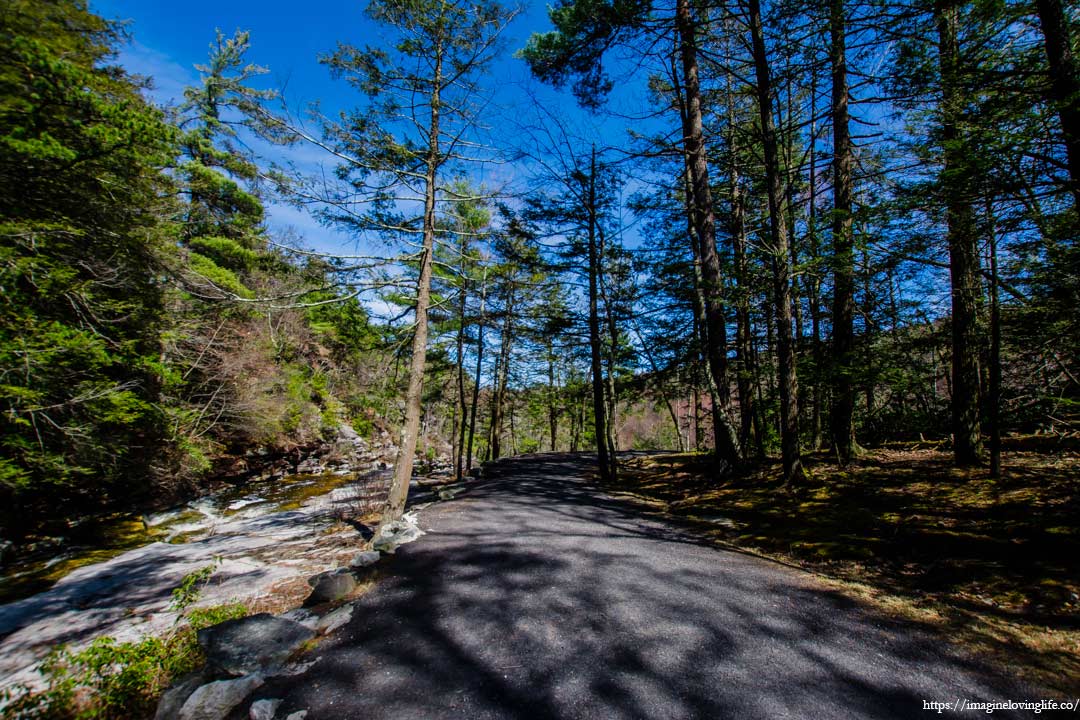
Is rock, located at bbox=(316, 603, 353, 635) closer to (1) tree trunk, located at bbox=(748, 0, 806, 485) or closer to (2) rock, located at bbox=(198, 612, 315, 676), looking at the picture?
(2) rock, located at bbox=(198, 612, 315, 676)

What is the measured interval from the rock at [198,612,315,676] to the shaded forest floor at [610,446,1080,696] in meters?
4.66

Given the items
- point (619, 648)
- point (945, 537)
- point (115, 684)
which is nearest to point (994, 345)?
point (945, 537)

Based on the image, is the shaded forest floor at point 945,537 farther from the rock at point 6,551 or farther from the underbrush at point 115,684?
the rock at point 6,551

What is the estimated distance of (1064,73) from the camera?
3.15m

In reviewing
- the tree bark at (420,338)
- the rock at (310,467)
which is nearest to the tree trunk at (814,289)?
the tree bark at (420,338)

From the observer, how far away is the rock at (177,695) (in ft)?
7.36

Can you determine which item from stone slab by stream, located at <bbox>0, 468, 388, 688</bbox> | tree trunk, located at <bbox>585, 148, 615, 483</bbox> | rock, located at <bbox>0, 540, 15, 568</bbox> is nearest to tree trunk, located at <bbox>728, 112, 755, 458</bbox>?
tree trunk, located at <bbox>585, 148, 615, 483</bbox>

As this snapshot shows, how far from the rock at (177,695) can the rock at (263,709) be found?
49 centimetres

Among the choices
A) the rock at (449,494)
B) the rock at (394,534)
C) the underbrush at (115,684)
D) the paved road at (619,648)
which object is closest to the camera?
the paved road at (619,648)

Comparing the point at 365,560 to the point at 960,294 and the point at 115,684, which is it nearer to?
the point at 115,684

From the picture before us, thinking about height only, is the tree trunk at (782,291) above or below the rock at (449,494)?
above

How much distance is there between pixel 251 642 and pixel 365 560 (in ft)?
5.41

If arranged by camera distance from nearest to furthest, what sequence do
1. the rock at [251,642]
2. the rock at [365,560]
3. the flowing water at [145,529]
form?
the rock at [251,642], the rock at [365,560], the flowing water at [145,529]

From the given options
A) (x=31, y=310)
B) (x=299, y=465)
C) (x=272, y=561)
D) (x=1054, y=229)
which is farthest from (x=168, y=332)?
(x=1054, y=229)
